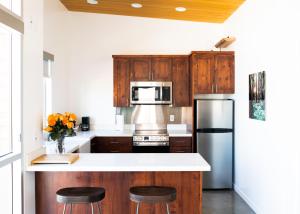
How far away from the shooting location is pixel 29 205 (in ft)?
8.54

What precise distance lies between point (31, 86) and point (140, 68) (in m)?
2.99

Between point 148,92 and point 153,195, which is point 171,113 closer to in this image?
point 148,92

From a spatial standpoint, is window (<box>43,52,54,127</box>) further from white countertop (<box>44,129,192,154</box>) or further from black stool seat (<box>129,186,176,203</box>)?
black stool seat (<box>129,186,176,203</box>)

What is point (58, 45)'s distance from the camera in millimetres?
5121

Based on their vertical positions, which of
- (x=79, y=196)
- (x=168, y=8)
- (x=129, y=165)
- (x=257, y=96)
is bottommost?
(x=79, y=196)

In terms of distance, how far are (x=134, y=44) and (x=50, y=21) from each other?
1730 millimetres

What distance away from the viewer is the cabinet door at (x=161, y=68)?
5422mm

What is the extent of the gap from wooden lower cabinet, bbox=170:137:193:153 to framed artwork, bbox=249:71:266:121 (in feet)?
4.50

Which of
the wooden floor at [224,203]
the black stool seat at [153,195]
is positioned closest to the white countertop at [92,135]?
the wooden floor at [224,203]

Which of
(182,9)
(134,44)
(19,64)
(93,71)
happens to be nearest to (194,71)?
(182,9)

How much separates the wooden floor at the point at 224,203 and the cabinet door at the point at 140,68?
2393 mm

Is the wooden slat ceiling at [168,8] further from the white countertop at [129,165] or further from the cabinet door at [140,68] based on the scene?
the white countertop at [129,165]

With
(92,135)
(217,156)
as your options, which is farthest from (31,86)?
(217,156)

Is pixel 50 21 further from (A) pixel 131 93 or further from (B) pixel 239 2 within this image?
(B) pixel 239 2
